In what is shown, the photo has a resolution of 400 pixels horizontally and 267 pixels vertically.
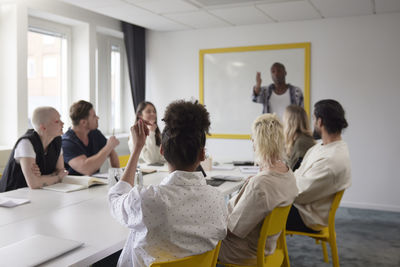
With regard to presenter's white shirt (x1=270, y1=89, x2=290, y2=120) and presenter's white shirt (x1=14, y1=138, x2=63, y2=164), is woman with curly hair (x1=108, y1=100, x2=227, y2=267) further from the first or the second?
presenter's white shirt (x1=270, y1=89, x2=290, y2=120)

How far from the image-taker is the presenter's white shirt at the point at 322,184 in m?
2.70

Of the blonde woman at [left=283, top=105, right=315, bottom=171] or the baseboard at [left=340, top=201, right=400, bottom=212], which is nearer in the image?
the blonde woman at [left=283, top=105, right=315, bottom=171]

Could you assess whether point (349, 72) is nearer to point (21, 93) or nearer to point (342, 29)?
point (342, 29)

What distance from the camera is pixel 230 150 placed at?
589cm

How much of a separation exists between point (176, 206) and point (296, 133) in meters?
2.43

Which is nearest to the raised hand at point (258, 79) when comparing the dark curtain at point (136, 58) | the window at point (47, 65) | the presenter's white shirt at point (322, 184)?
the dark curtain at point (136, 58)

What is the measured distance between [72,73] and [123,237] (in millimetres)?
4076

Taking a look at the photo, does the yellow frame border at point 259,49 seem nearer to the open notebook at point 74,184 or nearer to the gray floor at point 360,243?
the gray floor at point 360,243

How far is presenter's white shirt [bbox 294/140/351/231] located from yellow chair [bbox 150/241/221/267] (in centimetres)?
127

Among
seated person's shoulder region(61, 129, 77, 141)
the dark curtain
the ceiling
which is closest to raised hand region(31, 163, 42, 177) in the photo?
seated person's shoulder region(61, 129, 77, 141)

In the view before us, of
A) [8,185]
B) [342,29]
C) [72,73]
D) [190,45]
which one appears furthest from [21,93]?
[342,29]

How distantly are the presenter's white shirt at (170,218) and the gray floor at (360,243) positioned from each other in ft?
6.48

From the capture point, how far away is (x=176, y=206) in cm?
148

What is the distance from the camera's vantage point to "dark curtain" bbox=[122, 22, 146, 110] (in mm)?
5852
